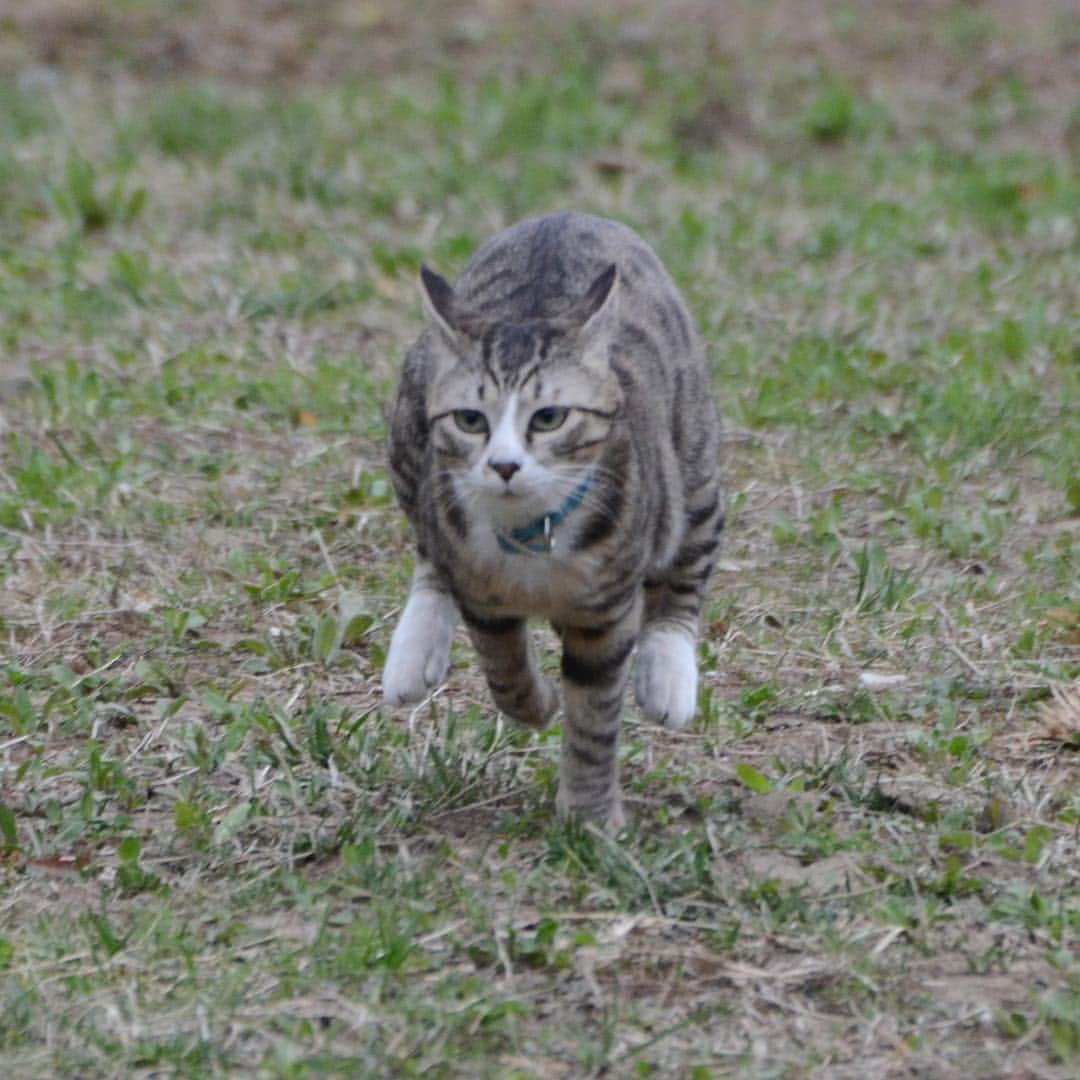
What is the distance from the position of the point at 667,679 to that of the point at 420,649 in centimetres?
63

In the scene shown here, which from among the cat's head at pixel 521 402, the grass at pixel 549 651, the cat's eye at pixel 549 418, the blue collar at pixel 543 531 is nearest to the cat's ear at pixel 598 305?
the cat's head at pixel 521 402

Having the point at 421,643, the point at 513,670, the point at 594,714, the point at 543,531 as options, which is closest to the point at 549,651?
the point at 421,643

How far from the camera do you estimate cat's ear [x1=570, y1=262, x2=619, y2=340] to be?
429cm

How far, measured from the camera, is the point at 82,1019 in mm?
3904

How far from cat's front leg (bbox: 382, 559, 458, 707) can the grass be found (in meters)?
0.17


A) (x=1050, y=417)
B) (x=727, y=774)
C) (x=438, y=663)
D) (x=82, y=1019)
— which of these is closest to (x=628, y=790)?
(x=727, y=774)

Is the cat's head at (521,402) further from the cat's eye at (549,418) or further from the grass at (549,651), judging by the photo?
the grass at (549,651)

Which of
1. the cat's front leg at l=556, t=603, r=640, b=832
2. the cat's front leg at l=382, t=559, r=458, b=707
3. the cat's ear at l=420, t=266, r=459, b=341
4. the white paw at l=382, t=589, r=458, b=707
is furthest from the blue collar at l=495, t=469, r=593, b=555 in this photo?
the white paw at l=382, t=589, r=458, b=707

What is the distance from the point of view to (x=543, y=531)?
427 cm

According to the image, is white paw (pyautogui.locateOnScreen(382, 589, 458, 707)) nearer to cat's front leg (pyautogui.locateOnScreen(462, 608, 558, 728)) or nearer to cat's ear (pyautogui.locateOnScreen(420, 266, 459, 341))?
cat's front leg (pyautogui.locateOnScreen(462, 608, 558, 728))

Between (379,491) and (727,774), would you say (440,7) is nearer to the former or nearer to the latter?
(379,491)

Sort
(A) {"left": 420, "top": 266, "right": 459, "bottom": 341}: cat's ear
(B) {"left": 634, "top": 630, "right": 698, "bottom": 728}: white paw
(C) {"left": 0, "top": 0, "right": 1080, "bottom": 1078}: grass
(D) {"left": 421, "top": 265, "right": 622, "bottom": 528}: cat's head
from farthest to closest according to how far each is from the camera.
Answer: (B) {"left": 634, "top": 630, "right": 698, "bottom": 728}: white paw
(A) {"left": 420, "top": 266, "right": 459, "bottom": 341}: cat's ear
(D) {"left": 421, "top": 265, "right": 622, "bottom": 528}: cat's head
(C) {"left": 0, "top": 0, "right": 1080, "bottom": 1078}: grass

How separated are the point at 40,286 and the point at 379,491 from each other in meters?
2.49

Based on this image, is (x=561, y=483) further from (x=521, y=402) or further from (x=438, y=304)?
(x=438, y=304)
